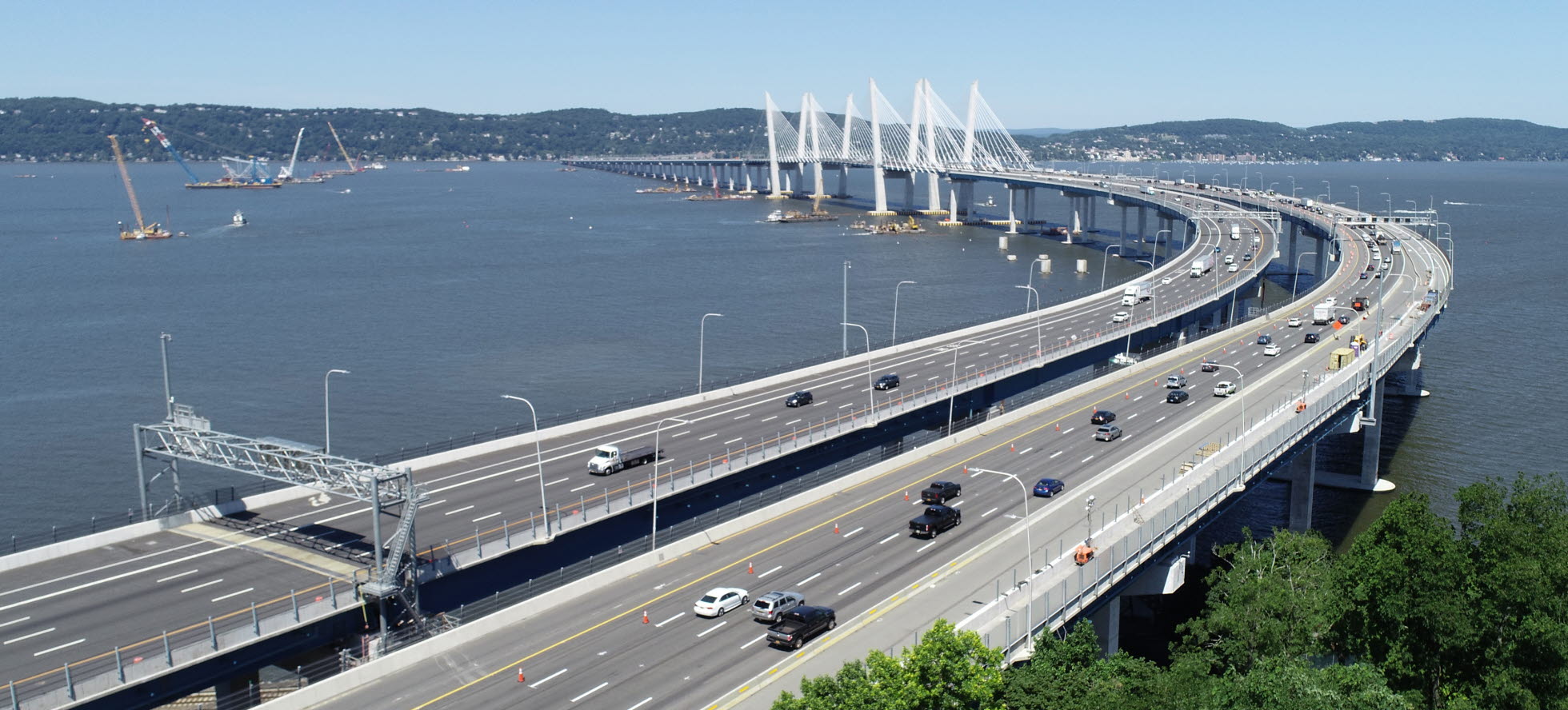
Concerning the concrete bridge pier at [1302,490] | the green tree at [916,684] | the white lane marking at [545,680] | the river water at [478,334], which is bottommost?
the concrete bridge pier at [1302,490]

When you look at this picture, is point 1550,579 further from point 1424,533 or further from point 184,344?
point 184,344

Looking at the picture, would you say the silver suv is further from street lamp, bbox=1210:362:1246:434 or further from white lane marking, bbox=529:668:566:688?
street lamp, bbox=1210:362:1246:434

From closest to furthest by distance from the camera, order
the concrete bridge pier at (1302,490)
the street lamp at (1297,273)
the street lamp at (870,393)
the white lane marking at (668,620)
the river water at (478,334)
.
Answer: the white lane marking at (668,620) → the street lamp at (870,393) → the concrete bridge pier at (1302,490) → the river water at (478,334) → the street lamp at (1297,273)

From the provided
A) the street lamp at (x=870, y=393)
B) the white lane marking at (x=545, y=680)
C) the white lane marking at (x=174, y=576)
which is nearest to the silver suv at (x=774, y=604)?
the white lane marking at (x=545, y=680)

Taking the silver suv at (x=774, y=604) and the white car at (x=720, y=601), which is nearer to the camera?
the silver suv at (x=774, y=604)

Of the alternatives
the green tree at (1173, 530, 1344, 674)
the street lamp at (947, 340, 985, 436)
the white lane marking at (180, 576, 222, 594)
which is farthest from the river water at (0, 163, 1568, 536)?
the green tree at (1173, 530, 1344, 674)

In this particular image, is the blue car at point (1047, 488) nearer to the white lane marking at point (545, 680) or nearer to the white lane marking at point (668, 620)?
the white lane marking at point (668, 620)

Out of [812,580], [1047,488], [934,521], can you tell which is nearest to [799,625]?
[812,580]

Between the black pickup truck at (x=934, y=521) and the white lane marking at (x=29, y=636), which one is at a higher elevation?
the white lane marking at (x=29, y=636)
